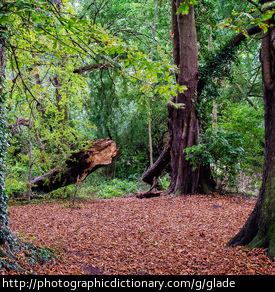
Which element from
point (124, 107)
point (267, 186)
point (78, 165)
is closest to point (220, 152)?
point (267, 186)

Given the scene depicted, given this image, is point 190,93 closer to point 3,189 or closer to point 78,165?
point 78,165

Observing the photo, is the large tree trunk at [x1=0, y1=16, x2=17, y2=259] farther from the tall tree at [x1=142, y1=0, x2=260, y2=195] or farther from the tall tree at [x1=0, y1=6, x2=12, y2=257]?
the tall tree at [x1=142, y1=0, x2=260, y2=195]

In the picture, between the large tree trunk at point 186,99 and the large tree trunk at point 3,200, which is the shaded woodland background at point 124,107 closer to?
the large tree trunk at point 186,99

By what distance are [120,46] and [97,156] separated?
18.4ft

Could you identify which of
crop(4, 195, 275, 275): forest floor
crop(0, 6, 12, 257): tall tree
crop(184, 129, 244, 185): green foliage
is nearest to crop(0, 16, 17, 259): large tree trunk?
crop(0, 6, 12, 257): tall tree

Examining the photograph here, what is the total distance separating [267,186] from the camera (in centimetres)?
283

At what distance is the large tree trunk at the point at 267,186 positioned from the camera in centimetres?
272

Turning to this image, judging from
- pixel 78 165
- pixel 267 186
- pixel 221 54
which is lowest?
pixel 78 165

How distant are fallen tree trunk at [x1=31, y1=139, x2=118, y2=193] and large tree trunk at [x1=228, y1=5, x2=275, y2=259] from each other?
5.34 meters

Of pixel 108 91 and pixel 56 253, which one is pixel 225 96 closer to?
pixel 108 91

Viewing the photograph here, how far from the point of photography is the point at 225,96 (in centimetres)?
1180

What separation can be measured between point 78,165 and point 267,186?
5961 mm

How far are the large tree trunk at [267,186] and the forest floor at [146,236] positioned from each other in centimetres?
17

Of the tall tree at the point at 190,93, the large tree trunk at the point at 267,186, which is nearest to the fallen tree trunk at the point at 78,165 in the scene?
the tall tree at the point at 190,93
